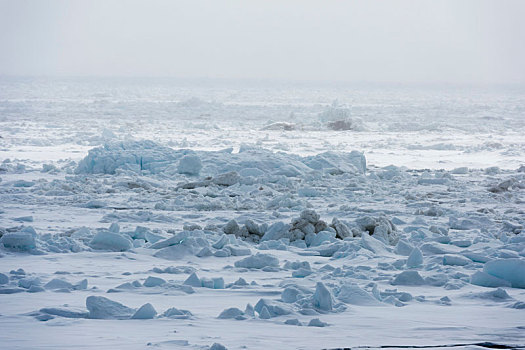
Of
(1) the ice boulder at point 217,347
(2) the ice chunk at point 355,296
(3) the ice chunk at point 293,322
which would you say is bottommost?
(2) the ice chunk at point 355,296

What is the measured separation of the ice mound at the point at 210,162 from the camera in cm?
1155

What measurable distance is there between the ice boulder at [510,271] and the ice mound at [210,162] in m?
6.37

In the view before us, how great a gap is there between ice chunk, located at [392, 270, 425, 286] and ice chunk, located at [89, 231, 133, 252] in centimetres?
221

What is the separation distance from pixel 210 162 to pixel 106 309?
821 centimetres

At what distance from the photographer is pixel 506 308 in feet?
13.9

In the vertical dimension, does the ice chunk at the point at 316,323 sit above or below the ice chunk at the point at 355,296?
above

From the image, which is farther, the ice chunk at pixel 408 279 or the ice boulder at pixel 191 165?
the ice boulder at pixel 191 165

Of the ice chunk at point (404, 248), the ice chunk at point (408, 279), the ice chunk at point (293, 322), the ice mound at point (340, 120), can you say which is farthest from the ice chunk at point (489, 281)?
the ice mound at point (340, 120)

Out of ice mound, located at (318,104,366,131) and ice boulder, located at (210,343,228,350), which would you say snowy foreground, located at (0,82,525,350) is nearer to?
ice boulder, located at (210,343,228,350)

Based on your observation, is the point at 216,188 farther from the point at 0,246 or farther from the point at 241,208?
the point at 0,246

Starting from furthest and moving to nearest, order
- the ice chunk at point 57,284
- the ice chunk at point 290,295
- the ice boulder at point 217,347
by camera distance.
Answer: the ice chunk at point 57,284 → the ice chunk at point 290,295 → the ice boulder at point 217,347

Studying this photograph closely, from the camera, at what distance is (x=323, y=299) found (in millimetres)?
4047

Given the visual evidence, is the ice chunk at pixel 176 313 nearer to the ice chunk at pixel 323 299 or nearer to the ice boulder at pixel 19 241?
the ice chunk at pixel 323 299

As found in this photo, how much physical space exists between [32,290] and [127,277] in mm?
736
